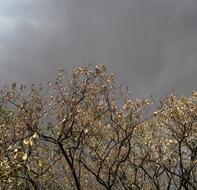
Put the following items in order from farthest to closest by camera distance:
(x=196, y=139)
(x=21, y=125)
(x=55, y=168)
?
(x=55, y=168)
(x=196, y=139)
(x=21, y=125)

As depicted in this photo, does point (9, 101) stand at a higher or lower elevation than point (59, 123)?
higher

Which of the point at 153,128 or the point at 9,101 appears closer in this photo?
the point at 9,101

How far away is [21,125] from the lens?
26.1 m

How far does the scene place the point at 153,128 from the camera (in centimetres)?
3488

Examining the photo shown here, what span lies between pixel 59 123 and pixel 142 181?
44.4ft

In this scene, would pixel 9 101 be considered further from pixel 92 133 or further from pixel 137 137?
pixel 137 137

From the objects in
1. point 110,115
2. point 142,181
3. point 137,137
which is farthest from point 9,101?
point 142,181

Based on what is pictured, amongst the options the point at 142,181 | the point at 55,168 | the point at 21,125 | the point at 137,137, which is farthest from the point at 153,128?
Answer: the point at 21,125

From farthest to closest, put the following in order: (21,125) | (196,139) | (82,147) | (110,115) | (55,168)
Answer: (55,168)
(196,139)
(110,115)
(82,147)
(21,125)

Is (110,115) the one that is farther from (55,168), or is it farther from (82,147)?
(55,168)

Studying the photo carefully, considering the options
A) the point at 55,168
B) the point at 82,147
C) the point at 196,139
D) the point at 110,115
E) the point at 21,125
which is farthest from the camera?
the point at 55,168

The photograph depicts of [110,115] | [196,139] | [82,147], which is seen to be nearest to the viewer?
[82,147]

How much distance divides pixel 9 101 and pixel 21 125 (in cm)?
196

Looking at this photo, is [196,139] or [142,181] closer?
[196,139]
